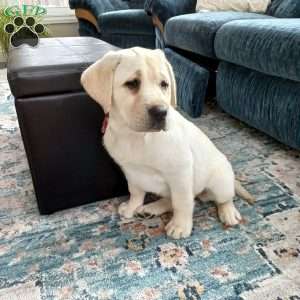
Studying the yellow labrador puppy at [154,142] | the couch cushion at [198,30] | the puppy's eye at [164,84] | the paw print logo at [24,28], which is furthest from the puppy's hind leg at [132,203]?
the paw print logo at [24,28]

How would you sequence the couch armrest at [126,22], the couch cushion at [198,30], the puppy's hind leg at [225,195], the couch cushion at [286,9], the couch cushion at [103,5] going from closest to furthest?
the puppy's hind leg at [225,195] < the couch cushion at [198,30] < the couch cushion at [286,9] < the couch armrest at [126,22] < the couch cushion at [103,5]

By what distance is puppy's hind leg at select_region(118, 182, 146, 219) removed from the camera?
3.71ft

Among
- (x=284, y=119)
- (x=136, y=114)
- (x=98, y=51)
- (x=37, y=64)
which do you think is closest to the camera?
(x=136, y=114)

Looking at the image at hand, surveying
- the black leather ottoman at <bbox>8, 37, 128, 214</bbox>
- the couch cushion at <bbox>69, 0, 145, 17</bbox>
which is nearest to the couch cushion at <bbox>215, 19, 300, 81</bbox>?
the black leather ottoman at <bbox>8, 37, 128, 214</bbox>

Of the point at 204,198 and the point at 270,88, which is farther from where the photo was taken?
the point at 270,88

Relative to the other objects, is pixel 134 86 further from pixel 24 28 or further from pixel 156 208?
pixel 24 28

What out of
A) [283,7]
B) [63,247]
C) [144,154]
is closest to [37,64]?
[144,154]

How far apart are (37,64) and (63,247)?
0.54m

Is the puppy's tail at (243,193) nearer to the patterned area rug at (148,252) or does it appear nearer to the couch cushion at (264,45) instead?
the patterned area rug at (148,252)

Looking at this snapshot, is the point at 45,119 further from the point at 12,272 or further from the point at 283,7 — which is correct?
the point at 283,7

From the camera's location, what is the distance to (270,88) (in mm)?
1473

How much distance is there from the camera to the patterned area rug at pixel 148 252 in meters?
0.84

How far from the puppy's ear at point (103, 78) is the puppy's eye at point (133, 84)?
4 centimetres

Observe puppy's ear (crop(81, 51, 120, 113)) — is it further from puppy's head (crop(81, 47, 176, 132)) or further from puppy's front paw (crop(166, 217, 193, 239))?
puppy's front paw (crop(166, 217, 193, 239))
